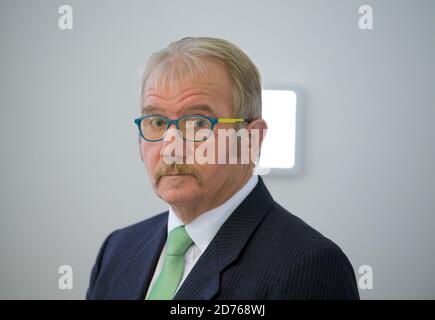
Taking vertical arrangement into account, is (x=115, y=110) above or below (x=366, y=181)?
above

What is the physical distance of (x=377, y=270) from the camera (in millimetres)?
2400

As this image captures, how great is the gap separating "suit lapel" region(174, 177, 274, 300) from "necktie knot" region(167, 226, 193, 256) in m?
0.08

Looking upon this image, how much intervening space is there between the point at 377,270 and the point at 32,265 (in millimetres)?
1932

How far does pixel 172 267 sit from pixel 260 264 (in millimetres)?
225

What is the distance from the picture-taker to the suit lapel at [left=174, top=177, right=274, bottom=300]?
2.84ft

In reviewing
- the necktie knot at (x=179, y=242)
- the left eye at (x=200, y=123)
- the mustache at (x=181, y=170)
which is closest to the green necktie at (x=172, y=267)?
the necktie knot at (x=179, y=242)

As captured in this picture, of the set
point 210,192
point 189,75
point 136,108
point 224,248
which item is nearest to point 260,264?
point 224,248

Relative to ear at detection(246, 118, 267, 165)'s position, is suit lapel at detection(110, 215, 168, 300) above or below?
below

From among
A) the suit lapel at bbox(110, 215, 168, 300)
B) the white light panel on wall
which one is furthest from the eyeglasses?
the white light panel on wall

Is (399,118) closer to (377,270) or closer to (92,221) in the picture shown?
(377,270)

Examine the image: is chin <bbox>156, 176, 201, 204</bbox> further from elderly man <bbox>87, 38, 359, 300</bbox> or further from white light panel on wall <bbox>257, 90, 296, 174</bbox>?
white light panel on wall <bbox>257, 90, 296, 174</bbox>

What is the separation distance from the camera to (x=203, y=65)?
95 cm

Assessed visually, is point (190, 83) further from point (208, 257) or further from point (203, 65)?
point (208, 257)

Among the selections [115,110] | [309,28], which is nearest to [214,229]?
[115,110]
